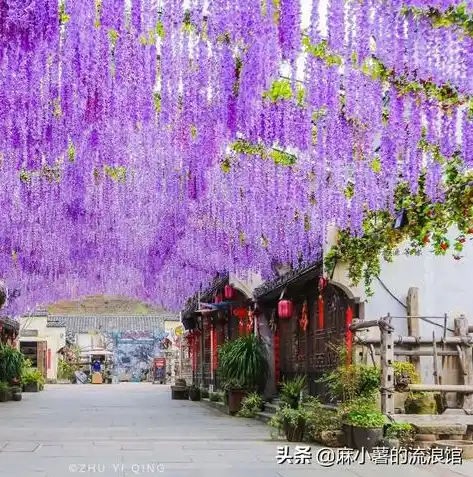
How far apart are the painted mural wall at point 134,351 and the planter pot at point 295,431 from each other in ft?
A: 118

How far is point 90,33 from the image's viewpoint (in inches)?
307

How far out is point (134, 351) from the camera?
47.0 m

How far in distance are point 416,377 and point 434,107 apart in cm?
397

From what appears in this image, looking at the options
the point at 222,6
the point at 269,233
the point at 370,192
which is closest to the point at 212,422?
the point at 269,233

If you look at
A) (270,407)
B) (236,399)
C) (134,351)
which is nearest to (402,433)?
(270,407)

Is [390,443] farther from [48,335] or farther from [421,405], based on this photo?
[48,335]

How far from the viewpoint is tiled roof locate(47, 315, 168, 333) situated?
50.6 metres

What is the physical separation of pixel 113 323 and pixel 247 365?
119 feet

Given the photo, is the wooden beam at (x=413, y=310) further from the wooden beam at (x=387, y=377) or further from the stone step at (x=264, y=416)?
the stone step at (x=264, y=416)

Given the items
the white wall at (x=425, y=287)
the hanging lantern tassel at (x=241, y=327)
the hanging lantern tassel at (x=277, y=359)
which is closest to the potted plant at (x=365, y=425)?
the white wall at (x=425, y=287)

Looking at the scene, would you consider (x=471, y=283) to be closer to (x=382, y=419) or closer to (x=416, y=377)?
(x=416, y=377)

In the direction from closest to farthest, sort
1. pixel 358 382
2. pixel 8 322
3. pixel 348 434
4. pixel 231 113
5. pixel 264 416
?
pixel 231 113, pixel 348 434, pixel 358 382, pixel 264 416, pixel 8 322

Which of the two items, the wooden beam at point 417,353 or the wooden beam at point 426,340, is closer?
the wooden beam at point 417,353

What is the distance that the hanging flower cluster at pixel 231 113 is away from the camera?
23.3 ft
